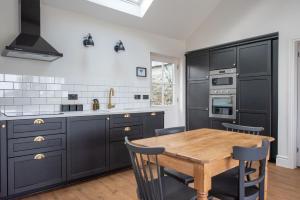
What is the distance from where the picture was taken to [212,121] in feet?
14.0

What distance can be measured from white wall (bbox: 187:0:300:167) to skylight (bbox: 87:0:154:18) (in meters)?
1.53

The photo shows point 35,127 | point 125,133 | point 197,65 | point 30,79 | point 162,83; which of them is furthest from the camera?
point 162,83

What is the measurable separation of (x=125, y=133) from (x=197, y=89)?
2.16m

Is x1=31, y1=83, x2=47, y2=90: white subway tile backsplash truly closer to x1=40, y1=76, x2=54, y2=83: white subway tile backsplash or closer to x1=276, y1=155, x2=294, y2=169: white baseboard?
x1=40, y1=76, x2=54, y2=83: white subway tile backsplash

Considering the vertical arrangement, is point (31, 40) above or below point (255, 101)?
above

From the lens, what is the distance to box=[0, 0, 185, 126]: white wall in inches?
108

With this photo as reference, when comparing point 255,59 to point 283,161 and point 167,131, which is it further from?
point 167,131

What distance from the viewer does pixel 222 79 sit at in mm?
4090

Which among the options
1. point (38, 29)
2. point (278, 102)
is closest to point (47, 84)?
point (38, 29)

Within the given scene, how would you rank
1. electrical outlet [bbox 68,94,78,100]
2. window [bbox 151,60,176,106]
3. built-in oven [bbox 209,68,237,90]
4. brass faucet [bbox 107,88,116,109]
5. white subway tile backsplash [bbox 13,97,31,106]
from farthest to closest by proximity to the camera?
window [bbox 151,60,176,106], built-in oven [bbox 209,68,237,90], brass faucet [bbox 107,88,116,109], electrical outlet [bbox 68,94,78,100], white subway tile backsplash [bbox 13,97,31,106]

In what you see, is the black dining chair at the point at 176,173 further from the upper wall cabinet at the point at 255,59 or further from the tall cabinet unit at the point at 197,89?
the tall cabinet unit at the point at 197,89

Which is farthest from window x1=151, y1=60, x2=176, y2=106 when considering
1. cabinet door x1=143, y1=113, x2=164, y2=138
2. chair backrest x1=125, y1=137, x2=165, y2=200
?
chair backrest x1=125, y1=137, x2=165, y2=200

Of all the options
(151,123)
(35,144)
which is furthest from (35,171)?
(151,123)

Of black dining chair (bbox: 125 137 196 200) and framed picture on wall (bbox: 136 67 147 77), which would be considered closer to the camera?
black dining chair (bbox: 125 137 196 200)
